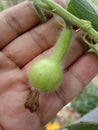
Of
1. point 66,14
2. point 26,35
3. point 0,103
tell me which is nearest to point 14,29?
point 26,35

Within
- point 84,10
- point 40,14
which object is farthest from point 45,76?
point 40,14

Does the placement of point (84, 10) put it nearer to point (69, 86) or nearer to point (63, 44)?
point (63, 44)

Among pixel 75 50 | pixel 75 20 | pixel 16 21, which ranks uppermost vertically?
pixel 75 20

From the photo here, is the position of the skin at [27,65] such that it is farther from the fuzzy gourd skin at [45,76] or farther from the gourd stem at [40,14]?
the fuzzy gourd skin at [45,76]

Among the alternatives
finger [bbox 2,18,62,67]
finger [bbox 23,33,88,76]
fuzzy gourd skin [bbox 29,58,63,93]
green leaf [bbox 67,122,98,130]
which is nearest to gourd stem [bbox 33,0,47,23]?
finger [bbox 2,18,62,67]

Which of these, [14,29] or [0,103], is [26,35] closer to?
[14,29]

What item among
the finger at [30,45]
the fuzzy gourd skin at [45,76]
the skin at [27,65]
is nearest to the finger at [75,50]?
the skin at [27,65]

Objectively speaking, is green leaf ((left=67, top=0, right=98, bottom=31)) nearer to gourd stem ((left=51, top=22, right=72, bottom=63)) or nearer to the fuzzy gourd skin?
gourd stem ((left=51, top=22, right=72, bottom=63))
